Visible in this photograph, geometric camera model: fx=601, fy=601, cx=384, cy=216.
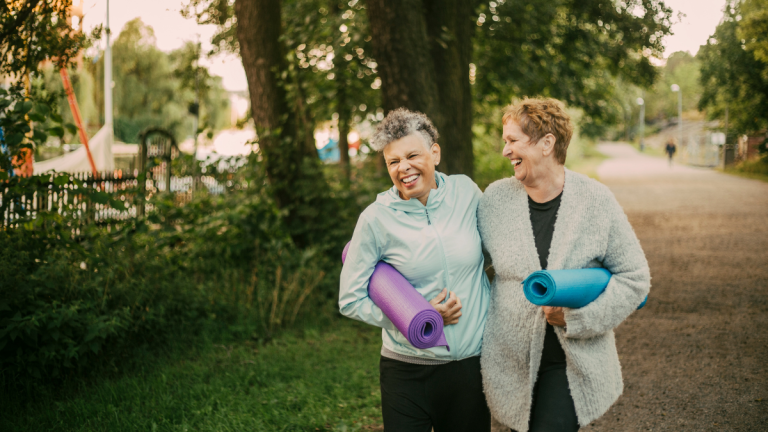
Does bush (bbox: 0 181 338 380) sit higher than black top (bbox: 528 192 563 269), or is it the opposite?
black top (bbox: 528 192 563 269)

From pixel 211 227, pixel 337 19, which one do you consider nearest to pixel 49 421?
pixel 211 227

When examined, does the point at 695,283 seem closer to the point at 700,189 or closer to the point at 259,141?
the point at 259,141

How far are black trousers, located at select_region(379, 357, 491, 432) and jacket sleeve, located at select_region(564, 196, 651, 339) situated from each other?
49 centimetres

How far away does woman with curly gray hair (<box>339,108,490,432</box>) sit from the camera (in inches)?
98.3

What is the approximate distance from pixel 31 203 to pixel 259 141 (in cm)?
297

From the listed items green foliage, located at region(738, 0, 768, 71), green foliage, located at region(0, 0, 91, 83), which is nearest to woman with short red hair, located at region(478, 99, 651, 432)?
green foliage, located at region(0, 0, 91, 83)

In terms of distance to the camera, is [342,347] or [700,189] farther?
[700,189]

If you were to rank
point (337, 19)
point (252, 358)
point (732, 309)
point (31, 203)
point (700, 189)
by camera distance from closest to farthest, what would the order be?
1. point (31, 203)
2. point (252, 358)
3. point (732, 309)
4. point (337, 19)
5. point (700, 189)

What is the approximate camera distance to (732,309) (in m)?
6.54

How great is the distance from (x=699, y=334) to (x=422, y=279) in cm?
450

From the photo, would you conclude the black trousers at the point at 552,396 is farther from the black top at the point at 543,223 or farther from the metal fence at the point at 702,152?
the metal fence at the point at 702,152

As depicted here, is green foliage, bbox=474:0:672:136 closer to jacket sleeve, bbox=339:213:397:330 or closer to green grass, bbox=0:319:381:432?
green grass, bbox=0:319:381:432

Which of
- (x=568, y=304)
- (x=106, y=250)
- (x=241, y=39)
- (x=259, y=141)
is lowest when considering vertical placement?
(x=106, y=250)

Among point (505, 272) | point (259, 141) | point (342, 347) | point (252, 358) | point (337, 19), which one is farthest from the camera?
point (337, 19)
